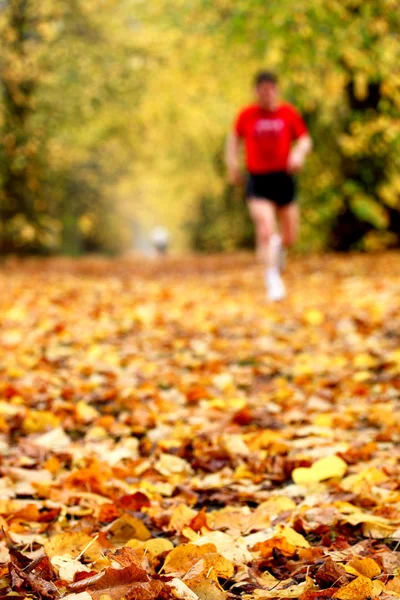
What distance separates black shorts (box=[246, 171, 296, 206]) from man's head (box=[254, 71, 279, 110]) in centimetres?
58

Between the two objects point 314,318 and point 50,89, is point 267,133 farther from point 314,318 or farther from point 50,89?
point 50,89

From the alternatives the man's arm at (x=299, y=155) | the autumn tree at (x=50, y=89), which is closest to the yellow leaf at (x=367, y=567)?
the man's arm at (x=299, y=155)

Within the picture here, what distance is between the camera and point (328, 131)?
43.7 ft

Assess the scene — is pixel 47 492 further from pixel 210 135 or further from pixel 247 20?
pixel 210 135

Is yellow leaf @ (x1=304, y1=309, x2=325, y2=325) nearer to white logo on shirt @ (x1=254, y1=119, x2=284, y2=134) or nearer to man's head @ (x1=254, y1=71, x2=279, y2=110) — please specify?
white logo on shirt @ (x1=254, y1=119, x2=284, y2=134)

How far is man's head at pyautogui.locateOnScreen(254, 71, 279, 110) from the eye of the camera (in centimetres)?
633

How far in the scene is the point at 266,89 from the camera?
641 centimetres

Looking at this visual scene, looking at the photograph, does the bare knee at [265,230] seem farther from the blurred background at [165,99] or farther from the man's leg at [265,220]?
the blurred background at [165,99]

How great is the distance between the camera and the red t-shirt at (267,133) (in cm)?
660

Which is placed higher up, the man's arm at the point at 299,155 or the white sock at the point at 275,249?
the man's arm at the point at 299,155

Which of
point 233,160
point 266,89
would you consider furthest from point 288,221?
point 266,89

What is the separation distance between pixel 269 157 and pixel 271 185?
9.5 inches

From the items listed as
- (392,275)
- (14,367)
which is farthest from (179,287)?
(14,367)

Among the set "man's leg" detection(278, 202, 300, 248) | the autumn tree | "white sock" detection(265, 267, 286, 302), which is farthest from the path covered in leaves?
the autumn tree
